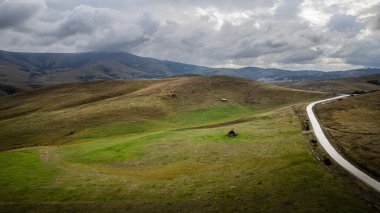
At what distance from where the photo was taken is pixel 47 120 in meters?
116

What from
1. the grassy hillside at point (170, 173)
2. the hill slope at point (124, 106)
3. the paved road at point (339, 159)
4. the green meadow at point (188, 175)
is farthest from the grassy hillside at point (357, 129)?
the hill slope at point (124, 106)

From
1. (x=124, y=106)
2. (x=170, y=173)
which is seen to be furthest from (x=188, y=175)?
(x=124, y=106)

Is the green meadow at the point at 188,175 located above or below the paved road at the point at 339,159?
below

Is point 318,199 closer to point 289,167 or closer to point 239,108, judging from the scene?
point 289,167

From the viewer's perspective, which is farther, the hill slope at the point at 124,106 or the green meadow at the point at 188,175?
the hill slope at the point at 124,106

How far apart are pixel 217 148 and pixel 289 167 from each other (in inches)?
692

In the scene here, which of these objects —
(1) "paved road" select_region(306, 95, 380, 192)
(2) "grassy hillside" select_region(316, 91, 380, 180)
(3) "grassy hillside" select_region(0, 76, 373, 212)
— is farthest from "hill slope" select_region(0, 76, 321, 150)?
(1) "paved road" select_region(306, 95, 380, 192)

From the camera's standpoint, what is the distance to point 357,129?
208ft

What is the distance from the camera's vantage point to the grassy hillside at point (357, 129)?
44.0 metres

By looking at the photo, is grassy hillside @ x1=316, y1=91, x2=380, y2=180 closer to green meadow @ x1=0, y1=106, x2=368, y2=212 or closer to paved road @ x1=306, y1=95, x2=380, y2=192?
paved road @ x1=306, y1=95, x2=380, y2=192

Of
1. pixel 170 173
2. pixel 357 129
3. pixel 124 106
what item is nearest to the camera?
pixel 170 173

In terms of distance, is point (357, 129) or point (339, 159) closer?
point (339, 159)

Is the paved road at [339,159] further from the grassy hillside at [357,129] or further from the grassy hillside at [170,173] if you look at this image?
the grassy hillside at [170,173]

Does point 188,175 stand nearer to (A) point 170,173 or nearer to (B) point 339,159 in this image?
(A) point 170,173
